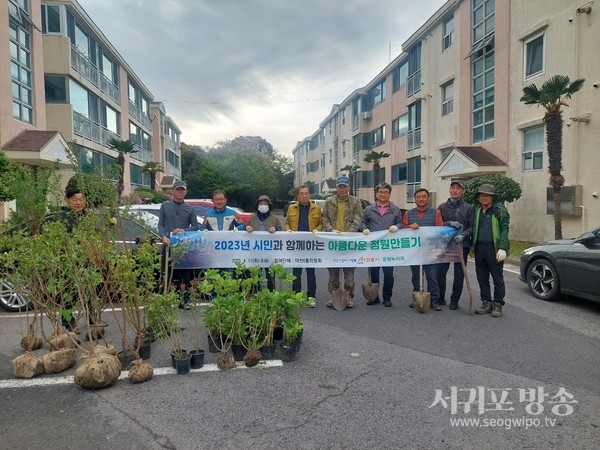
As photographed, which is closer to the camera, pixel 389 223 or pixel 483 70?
pixel 389 223

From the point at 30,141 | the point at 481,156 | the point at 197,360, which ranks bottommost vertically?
the point at 197,360

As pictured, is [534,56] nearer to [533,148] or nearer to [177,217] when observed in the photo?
[533,148]

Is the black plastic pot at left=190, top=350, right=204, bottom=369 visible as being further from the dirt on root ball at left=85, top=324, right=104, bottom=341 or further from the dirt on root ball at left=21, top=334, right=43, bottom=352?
the dirt on root ball at left=21, top=334, right=43, bottom=352

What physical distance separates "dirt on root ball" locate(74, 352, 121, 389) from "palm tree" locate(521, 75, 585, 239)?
41.8ft

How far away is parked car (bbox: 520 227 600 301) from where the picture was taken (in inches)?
230

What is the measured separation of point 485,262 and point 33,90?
1772 centimetres

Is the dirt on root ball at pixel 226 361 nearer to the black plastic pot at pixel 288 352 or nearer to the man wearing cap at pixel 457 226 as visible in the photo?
the black plastic pot at pixel 288 352

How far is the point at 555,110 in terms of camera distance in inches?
468

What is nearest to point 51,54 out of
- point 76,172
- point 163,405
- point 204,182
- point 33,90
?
point 33,90

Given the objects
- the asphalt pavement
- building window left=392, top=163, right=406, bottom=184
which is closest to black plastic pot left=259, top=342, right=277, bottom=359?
the asphalt pavement

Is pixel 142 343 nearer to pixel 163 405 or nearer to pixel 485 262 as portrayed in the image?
pixel 163 405

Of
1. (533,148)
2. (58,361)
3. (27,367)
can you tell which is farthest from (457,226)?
(533,148)

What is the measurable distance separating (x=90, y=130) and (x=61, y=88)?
3.22 m

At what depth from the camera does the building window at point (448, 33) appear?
2059 centimetres
